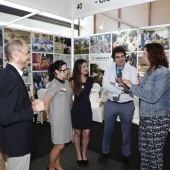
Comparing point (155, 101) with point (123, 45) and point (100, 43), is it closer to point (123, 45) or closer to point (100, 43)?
point (123, 45)

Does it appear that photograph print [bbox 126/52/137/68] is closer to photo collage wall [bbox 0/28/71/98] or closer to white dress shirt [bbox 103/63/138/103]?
photo collage wall [bbox 0/28/71/98]

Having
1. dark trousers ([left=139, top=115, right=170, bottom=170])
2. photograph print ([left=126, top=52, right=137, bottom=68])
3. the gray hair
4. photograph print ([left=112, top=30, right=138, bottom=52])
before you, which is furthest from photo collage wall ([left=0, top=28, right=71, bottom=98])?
dark trousers ([left=139, top=115, right=170, bottom=170])

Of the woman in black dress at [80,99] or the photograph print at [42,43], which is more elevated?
the photograph print at [42,43]

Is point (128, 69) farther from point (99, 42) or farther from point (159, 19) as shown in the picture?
point (159, 19)

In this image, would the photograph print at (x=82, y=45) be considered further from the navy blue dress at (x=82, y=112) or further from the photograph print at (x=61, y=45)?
the navy blue dress at (x=82, y=112)

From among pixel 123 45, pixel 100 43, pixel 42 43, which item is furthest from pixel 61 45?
pixel 123 45

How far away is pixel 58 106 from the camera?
2287 millimetres

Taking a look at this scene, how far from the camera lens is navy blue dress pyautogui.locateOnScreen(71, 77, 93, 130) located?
2.54 metres

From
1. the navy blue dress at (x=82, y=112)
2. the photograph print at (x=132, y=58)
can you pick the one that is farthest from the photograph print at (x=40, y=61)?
the navy blue dress at (x=82, y=112)

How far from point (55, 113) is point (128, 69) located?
1.19 meters

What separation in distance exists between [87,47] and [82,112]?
3.42 metres

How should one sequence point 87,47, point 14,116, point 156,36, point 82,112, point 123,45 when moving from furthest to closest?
1. point 87,47
2. point 123,45
3. point 156,36
4. point 82,112
5. point 14,116

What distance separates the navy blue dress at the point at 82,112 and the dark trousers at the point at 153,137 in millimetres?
800

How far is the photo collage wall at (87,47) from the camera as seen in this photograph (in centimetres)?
423
